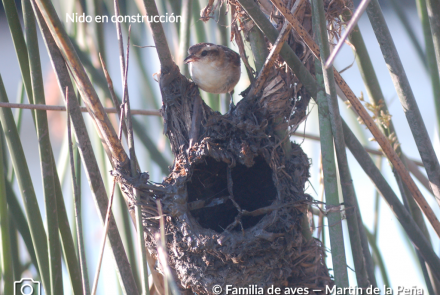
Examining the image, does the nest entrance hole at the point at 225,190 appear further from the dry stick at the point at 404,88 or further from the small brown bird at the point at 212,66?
the dry stick at the point at 404,88

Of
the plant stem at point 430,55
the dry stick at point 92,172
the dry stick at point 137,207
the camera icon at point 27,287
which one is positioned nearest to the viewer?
the dry stick at point 137,207

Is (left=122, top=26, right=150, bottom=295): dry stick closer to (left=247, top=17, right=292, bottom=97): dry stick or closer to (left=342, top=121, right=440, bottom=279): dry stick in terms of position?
(left=247, top=17, right=292, bottom=97): dry stick

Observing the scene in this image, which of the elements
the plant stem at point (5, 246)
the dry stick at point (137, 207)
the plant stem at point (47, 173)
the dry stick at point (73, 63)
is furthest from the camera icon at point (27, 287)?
the dry stick at point (73, 63)

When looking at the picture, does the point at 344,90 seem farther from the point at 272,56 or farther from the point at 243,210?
the point at 243,210

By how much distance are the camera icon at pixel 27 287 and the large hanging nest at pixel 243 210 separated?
1.84 feet

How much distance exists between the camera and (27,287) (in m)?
1.68

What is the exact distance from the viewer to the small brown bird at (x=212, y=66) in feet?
6.45

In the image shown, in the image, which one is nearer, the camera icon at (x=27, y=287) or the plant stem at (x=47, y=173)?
the plant stem at (x=47, y=173)

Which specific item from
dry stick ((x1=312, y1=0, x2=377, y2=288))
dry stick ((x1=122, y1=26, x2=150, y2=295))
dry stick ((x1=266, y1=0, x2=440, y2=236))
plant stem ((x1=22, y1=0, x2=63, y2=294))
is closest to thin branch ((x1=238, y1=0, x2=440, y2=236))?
dry stick ((x1=266, y1=0, x2=440, y2=236))

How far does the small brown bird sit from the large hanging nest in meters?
0.34

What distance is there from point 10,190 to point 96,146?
42 cm

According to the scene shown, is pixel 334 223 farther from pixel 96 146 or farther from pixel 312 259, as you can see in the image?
pixel 96 146

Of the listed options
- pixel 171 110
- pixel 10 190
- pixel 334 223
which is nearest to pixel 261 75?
pixel 171 110

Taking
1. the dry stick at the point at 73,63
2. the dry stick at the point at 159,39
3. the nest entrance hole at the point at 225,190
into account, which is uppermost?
the dry stick at the point at 159,39
